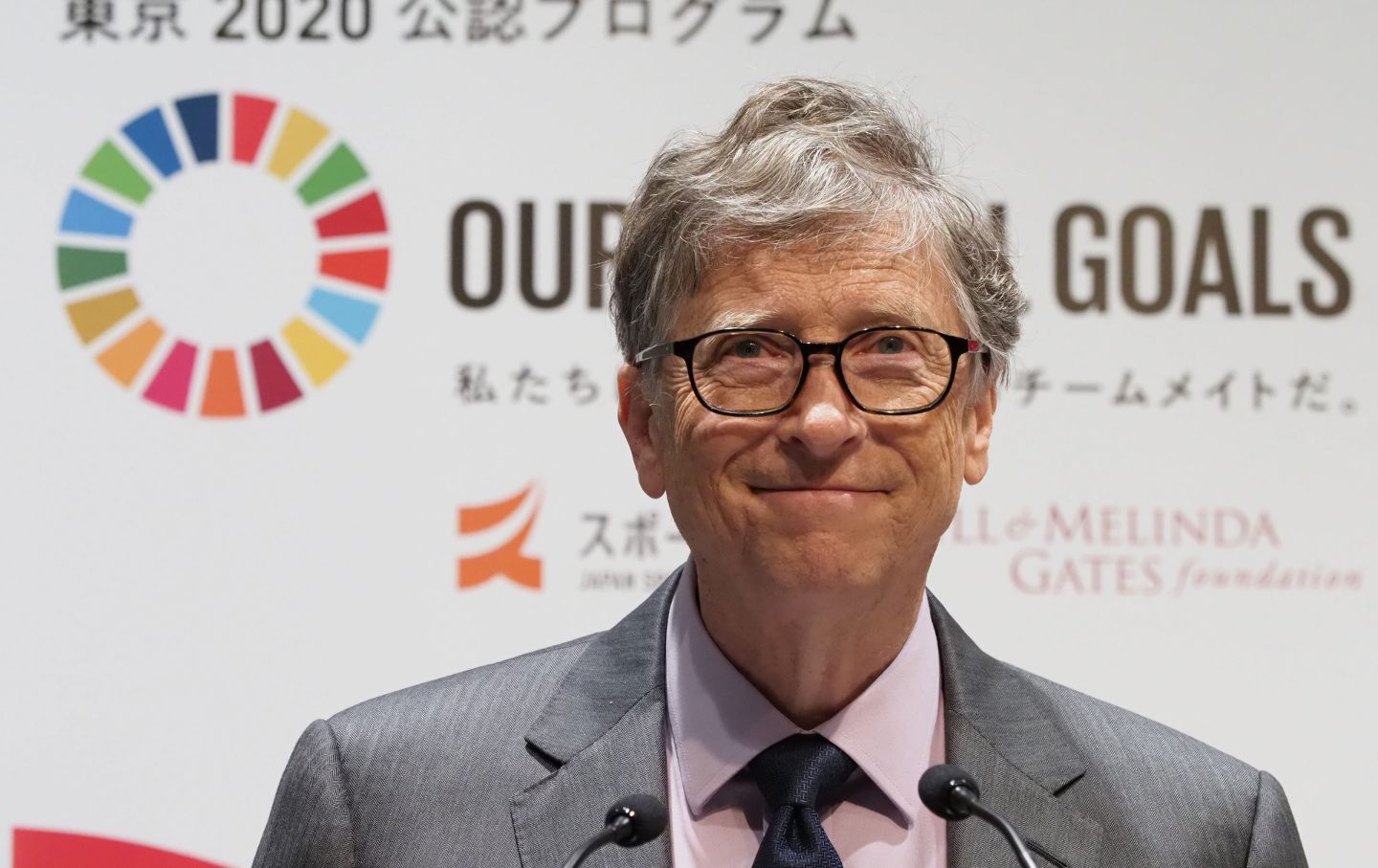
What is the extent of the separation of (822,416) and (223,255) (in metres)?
1.59

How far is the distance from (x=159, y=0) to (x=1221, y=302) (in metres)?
1.96

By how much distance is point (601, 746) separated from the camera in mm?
1697

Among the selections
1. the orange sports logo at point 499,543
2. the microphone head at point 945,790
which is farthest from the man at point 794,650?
the orange sports logo at point 499,543

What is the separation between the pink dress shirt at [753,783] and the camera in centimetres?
165

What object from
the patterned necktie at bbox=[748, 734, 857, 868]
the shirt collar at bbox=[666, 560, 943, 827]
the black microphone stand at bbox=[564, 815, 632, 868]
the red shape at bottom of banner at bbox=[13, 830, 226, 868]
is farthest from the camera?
the red shape at bottom of banner at bbox=[13, 830, 226, 868]

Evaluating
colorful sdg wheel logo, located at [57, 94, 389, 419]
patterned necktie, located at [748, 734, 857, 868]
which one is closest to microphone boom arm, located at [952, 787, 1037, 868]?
patterned necktie, located at [748, 734, 857, 868]

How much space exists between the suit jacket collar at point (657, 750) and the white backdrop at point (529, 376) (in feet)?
3.19

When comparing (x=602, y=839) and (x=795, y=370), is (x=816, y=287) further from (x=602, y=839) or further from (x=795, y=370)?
(x=602, y=839)

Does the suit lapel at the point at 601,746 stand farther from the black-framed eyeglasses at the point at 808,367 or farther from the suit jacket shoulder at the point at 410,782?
the black-framed eyeglasses at the point at 808,367

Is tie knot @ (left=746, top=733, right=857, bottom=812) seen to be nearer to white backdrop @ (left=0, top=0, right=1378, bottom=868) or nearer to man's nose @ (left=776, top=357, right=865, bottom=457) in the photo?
man's nose @ (left=776, top=357, right=865, bottom=457)

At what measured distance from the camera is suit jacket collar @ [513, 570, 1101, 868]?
64.3 inches

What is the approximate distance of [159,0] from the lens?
2.87 m

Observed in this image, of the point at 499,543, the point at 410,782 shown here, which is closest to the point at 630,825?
the point at 410,782

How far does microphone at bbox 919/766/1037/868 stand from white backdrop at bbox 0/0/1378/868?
1.36 metres
